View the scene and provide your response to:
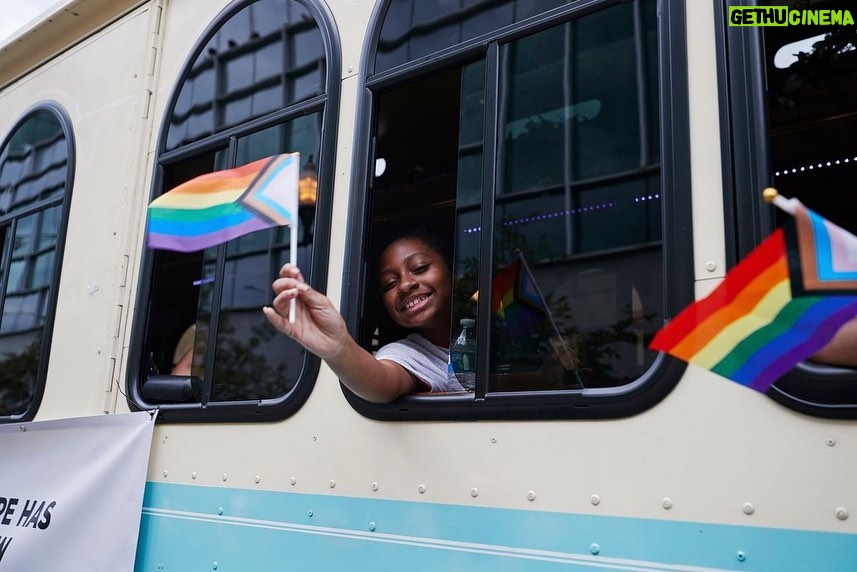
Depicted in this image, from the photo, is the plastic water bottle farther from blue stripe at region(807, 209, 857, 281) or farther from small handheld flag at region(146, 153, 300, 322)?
blue stripe at region(807, 209, 857, 281)

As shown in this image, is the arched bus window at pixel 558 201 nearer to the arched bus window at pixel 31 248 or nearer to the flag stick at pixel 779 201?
the flag stick at pixel 779 201

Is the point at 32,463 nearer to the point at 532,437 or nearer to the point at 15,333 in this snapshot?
the point at 15,333

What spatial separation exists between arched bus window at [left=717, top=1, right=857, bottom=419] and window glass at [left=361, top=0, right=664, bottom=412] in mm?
153

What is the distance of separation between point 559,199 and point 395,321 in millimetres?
715

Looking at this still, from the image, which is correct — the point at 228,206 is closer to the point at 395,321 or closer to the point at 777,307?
the point at 395,321

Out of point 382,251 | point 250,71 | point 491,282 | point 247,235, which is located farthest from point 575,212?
point 250,71

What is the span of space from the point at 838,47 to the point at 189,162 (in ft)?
6.52

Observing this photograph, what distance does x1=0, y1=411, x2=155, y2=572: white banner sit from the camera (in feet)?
7.76

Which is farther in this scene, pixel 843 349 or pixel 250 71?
pixel 250 71

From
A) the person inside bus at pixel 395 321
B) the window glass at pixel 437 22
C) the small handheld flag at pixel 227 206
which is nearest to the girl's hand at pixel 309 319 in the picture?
the person inside bus at pixel 395 321

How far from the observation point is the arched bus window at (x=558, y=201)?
1550mm

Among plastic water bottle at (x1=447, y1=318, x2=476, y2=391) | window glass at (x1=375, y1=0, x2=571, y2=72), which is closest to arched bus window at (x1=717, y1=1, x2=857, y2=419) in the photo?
window glass at (x1=375, y1=0, x2=571, y2=72)

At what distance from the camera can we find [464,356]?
1.99 metres

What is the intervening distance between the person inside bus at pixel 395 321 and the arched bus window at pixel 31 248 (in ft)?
4.47
